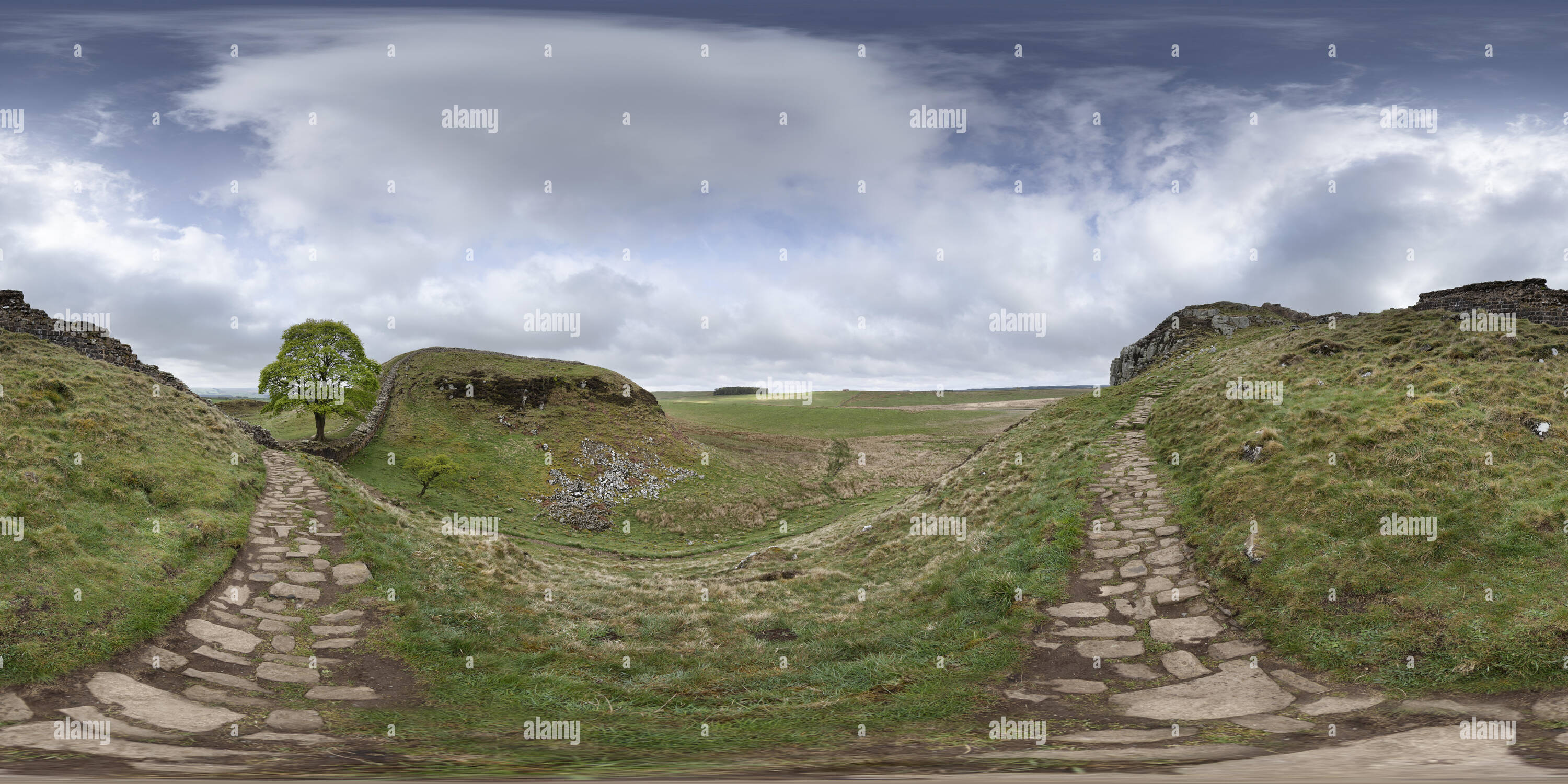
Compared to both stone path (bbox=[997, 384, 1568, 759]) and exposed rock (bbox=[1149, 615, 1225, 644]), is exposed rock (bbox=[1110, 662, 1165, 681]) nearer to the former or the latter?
stone path (bbox=[997, 384, 1568, 759])

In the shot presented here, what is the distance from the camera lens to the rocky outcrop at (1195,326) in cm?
3581

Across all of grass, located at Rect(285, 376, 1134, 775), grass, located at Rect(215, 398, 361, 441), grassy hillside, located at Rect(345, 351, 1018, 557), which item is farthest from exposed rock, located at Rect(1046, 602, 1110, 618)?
grass, located at Rect(215, 398, 361, 441)

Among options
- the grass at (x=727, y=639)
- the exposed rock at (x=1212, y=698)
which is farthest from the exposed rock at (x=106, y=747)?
the exposed rock at (x=1212, y=698)

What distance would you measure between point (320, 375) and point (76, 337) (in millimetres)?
9305

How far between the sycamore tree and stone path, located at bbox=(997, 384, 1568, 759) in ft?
116

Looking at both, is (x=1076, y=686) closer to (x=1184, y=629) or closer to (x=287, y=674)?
(x=1184, y=629)

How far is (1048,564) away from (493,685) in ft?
35.7

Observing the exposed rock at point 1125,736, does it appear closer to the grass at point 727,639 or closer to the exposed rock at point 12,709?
the grass at point 727,639

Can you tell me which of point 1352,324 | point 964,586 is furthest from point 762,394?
point 964,586

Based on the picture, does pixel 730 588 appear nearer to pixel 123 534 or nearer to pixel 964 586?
pixel 964 586

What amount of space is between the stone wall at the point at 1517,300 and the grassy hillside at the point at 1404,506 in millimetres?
2264

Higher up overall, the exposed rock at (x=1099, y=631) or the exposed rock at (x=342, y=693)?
the exposed rock at (x=1099, y=631)

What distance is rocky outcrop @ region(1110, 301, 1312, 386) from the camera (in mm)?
35812

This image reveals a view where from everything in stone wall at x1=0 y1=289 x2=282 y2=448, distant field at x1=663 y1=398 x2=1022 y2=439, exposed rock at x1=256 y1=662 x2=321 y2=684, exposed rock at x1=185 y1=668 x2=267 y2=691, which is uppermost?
stone wall at x1=0 y1=289 x2=282 y2=448
